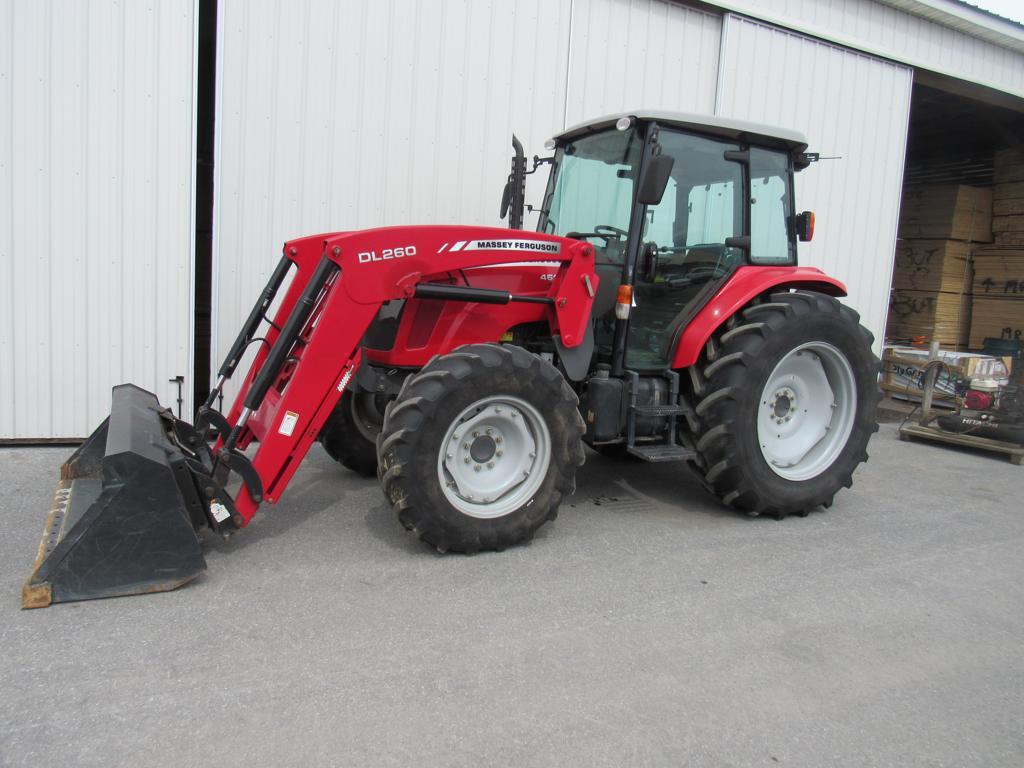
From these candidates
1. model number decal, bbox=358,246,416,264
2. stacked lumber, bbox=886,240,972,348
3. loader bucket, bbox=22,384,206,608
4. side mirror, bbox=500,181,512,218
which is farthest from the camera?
stacked lumber, bbox=886,240,972,348

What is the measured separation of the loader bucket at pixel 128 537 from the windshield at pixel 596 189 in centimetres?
262

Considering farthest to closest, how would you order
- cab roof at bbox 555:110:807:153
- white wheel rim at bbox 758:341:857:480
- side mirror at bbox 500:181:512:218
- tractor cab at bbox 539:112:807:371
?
side mirror at bbox 500:181:512:218
white wheel rim at bbox 758:341:857:480
tractor cab at bbox 539:112:807:371
cab roof at bbox 555:110:807:153

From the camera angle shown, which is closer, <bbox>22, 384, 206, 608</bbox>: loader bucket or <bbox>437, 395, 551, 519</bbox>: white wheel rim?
<bbox>22, 384, 206, 608</bbox>: loader bucket

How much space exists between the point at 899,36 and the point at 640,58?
10.8ft

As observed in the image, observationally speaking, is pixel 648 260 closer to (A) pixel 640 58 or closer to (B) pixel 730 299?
(B) pixel 730 299

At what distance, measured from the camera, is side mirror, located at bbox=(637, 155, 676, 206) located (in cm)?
370

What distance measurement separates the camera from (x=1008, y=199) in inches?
408

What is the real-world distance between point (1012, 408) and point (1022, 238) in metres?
4.65

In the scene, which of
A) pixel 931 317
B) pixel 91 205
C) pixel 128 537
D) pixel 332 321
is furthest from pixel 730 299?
pixel 931 317

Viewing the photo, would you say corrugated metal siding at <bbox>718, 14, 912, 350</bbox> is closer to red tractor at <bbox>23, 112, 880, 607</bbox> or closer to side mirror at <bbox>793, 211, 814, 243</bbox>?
side mirror at <bbox>793, 211, 814, 243</bbox>

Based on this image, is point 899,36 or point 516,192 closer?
point 516,192


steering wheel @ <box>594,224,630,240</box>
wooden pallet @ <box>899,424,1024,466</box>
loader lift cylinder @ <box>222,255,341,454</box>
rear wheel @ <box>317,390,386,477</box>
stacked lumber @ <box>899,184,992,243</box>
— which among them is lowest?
wooden pallet @ <box>899,424,1024,466</box>

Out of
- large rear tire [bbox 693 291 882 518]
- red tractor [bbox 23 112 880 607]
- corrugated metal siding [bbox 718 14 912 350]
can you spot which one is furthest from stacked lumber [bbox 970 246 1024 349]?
large rear tire [bbox 693 291 882 518]

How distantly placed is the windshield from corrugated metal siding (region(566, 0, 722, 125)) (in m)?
2.28
